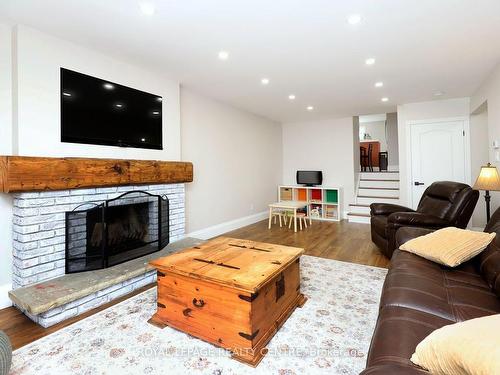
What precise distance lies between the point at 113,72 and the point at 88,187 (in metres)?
1.29

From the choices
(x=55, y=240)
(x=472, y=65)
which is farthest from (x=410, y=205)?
(x=55, y=240)

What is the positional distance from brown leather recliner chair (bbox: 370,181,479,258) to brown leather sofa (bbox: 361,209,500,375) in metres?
0.86

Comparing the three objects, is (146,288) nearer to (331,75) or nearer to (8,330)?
(8,330)

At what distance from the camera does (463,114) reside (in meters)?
4.61

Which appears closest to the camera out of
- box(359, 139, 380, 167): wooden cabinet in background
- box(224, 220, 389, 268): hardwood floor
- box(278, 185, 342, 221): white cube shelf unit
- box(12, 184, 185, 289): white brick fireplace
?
box(12, 184, 185, 289): white brick fireplace

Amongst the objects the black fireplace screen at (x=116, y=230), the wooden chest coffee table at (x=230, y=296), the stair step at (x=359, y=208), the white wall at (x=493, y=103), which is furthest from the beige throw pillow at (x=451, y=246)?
the stair step at (x=359, y=208)

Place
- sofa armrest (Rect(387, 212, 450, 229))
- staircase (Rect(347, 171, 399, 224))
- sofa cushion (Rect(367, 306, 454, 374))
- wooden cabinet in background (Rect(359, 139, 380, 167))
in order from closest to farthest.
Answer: sofa cushion (Rect(367, 306, 454, 374)) → sofa armrest (Rect(387, 212, 450, 229)) → staircase (Rect(347, 171, 399, 224)) → wooden cabinet in background (Rect(359, 139, 380, 167))

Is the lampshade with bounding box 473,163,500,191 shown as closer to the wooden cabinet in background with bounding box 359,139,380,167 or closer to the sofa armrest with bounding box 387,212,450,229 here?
the sofa armrest with bounding box 387,212,450,229

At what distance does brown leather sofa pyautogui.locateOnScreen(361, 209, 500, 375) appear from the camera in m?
1.00

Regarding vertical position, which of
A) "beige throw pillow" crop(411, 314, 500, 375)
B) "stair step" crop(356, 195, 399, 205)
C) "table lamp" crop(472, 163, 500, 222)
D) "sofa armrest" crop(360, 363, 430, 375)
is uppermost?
"table lamp" crop(472, 163, 500, 222)

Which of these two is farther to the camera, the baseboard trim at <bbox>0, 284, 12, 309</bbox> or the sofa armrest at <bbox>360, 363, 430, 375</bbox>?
the baseboard trim at <bbox>0, 284, 12, 309</bbox>

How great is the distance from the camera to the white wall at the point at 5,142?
7.36ft

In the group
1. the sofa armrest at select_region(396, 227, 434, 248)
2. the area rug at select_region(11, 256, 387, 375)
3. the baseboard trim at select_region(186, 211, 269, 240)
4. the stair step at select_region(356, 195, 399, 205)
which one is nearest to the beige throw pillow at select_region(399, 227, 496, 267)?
the sofa armrest at select_region(396, 227, 434, 248)

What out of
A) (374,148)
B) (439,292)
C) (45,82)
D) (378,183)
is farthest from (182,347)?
(374,148)
